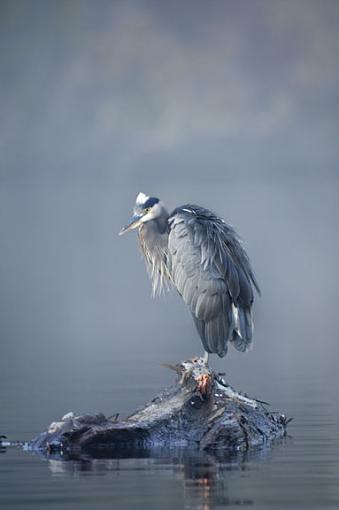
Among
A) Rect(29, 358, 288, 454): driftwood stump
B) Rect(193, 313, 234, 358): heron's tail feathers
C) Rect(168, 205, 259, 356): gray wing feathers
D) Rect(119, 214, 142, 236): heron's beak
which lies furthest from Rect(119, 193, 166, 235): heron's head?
Rect(29, 358, 288, 454): driftwood stump

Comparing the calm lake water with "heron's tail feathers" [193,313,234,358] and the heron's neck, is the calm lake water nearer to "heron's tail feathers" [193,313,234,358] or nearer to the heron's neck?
"heron's tail feathers" [193,313,234,358]

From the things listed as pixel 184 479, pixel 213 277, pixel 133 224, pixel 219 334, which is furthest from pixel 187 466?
A: pixel 133 224

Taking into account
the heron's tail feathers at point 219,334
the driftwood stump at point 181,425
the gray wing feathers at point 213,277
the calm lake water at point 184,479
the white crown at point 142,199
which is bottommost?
the calm lake water at point 184,479

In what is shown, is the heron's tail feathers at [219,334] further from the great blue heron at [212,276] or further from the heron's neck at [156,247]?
the heron's neck at [156,247]

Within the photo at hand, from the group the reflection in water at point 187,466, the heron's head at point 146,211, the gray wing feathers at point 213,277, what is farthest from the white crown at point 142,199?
the reflection in water at point 187,466

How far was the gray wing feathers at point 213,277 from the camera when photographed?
14867 millimetres

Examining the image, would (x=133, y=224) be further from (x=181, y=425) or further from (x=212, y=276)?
(x=181, y=425)

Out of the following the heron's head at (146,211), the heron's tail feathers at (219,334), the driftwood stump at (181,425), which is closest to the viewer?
the driftwood stump at (181,425)

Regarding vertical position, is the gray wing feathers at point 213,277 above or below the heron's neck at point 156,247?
below

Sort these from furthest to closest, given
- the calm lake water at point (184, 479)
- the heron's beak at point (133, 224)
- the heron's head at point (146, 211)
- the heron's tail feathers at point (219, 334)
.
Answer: the heron's beak at point (133, 224) < the heron's head at point (146, 211) < the heron's tail feathers at point (219, 334) < the calm lake water at point (184, 479)

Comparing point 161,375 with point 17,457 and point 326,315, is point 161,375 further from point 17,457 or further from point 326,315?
point 326,315

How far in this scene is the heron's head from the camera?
15992 millimetres

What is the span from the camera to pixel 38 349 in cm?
2675

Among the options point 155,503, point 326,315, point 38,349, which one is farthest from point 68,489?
point 326,315
